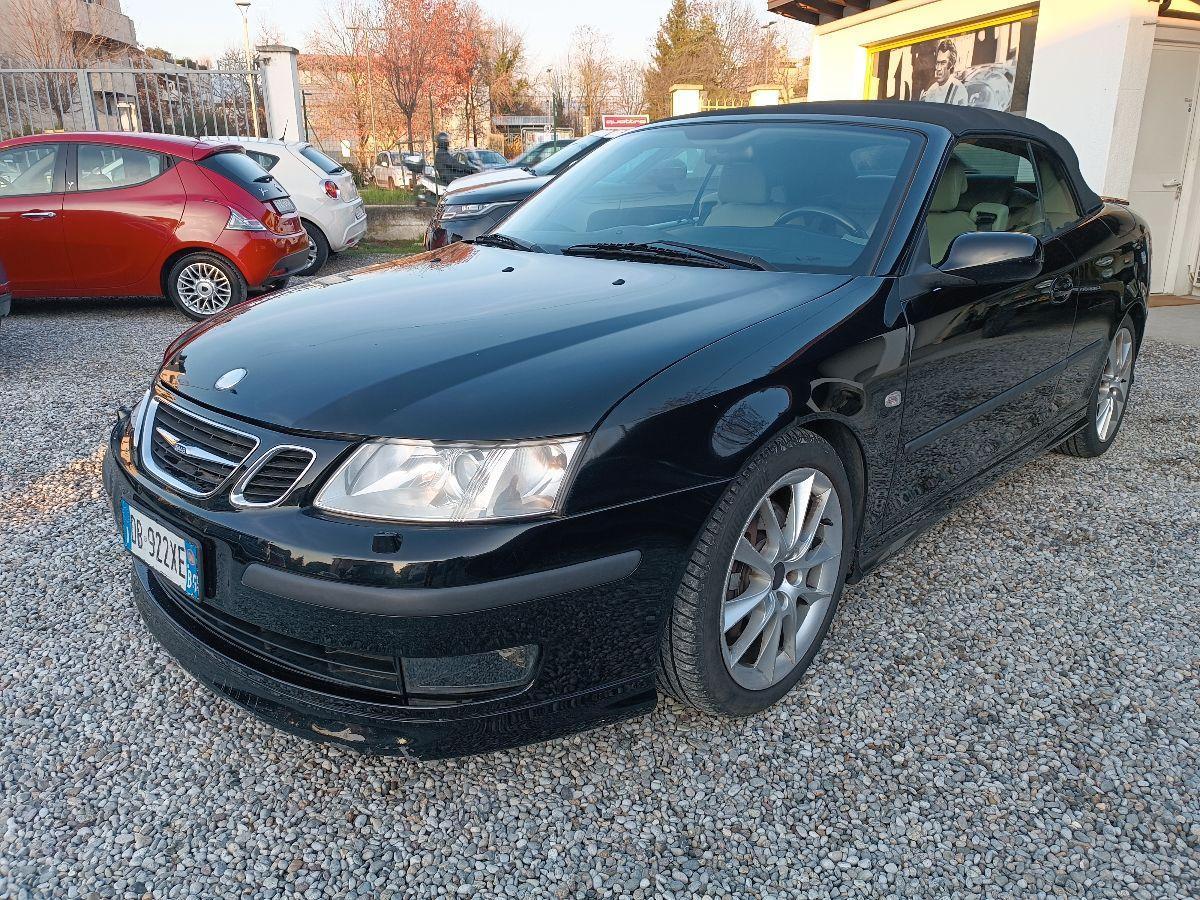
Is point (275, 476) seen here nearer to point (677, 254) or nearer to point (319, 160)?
point (677, 254)

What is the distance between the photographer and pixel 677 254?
9.07 feet

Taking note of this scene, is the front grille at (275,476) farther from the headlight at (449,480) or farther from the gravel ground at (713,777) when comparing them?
the gravel ground at (713,777)

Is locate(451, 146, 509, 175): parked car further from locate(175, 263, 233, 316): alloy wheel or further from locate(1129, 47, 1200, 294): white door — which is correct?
locate(1129, 47, 1200, 294): white door

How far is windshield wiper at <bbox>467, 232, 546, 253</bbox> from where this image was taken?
122 inches

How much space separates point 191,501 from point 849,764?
1643 mm

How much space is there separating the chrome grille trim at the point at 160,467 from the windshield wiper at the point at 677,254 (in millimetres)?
1292

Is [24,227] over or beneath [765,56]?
beneath

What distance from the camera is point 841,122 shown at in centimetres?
309

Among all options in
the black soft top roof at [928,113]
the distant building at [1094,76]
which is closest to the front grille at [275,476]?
the black soft top roof at [928,113]

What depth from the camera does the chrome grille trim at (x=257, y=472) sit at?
1865 mm

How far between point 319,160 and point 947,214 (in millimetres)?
9035

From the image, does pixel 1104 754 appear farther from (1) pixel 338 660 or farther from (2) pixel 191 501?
(2) pixel 191 501

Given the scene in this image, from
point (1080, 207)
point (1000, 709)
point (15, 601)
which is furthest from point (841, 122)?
point (15, 601)

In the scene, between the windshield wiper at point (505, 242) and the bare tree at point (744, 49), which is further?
the bare tree at point (744, 49)
